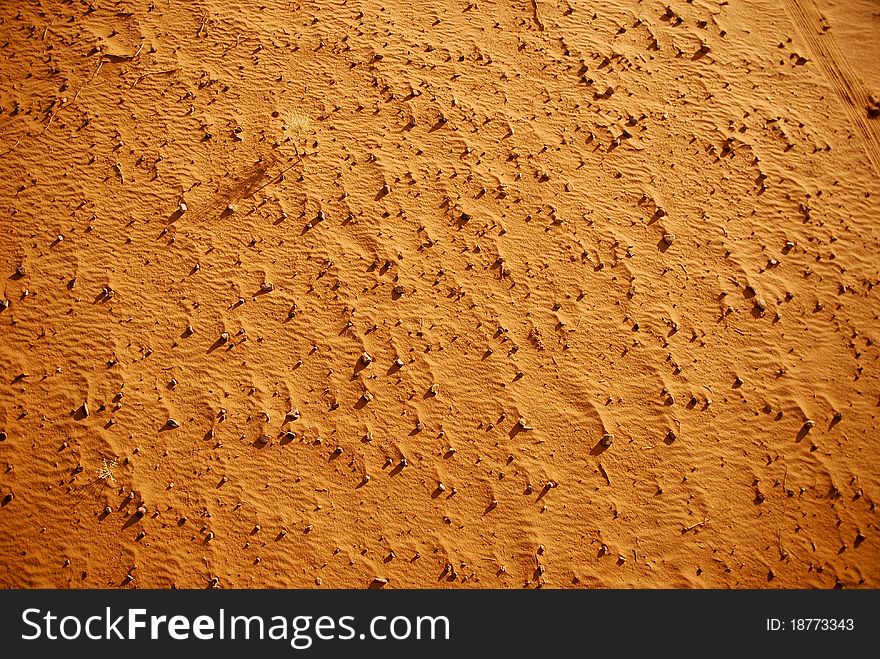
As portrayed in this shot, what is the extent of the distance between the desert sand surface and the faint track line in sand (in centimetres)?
4

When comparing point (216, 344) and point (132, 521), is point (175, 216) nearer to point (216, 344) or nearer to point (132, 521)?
point (216, 344)

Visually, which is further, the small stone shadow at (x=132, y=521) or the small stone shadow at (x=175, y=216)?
the small stone shadow at (x=175, y=216)

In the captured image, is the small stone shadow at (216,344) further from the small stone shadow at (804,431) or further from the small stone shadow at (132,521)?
the small stone shadow at (804,431)

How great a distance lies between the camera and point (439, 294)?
528 cm

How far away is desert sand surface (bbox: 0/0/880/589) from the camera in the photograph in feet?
15.1

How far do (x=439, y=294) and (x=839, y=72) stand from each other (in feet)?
17.0

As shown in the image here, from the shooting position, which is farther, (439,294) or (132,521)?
(439,294)

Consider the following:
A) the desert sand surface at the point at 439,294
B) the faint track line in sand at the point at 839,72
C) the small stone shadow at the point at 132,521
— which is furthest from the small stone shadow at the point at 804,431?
the small stone shadow at the point at 132,521

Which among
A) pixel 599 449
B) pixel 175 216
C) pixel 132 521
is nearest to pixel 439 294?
pixel 599 449

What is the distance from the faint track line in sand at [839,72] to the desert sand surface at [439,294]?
44mm

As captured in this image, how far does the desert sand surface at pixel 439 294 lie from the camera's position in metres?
4.59

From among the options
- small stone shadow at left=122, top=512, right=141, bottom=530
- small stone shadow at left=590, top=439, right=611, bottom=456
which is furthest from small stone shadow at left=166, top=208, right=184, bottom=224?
small stone shadow at left=590, top=439, right=611, bottom=456

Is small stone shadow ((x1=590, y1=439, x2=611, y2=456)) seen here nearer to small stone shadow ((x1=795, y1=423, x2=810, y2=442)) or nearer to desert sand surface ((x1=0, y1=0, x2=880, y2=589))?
desert sand surface ((x1=0, y1=0, x2=880, y2=589))

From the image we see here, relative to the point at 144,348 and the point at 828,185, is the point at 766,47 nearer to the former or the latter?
the point at 828,185
